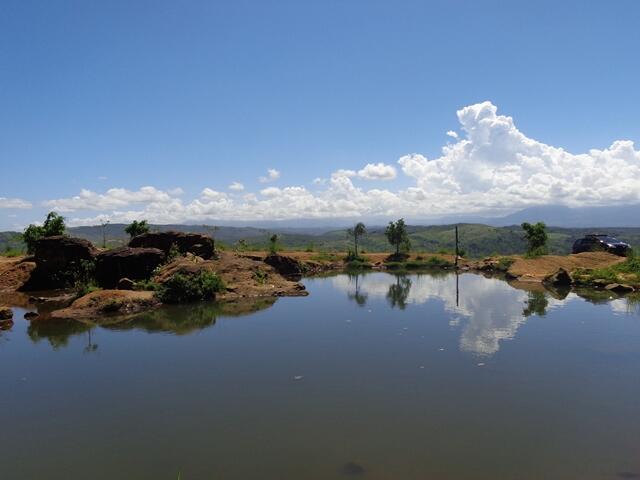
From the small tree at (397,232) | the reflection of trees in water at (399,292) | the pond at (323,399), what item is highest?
the small tree at (397,232)

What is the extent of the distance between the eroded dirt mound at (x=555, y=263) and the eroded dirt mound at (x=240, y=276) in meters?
22.0

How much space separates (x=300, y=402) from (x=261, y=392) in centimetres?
140

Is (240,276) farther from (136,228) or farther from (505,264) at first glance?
(505,264)

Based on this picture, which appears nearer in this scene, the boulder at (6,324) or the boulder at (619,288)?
the boulder at (6,324)

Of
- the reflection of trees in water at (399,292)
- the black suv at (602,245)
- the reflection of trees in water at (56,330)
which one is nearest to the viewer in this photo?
the reflection of trees in water at (56,330)

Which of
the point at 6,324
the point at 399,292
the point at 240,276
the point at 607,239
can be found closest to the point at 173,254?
the point at 240,276

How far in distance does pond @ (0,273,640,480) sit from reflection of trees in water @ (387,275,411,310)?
6.17 metres

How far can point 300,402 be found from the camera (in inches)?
490

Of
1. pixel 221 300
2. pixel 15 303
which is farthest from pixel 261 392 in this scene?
pixel 15 303

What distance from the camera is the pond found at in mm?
9414

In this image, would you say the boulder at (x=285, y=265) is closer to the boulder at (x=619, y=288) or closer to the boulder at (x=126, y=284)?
the boulder at (x=126, y=284)

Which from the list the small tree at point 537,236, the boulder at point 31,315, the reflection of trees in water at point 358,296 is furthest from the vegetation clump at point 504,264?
the boulder at point 31,315

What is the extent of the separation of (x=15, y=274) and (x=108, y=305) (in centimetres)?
1585

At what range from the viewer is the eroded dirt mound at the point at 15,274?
34812 millimetres
